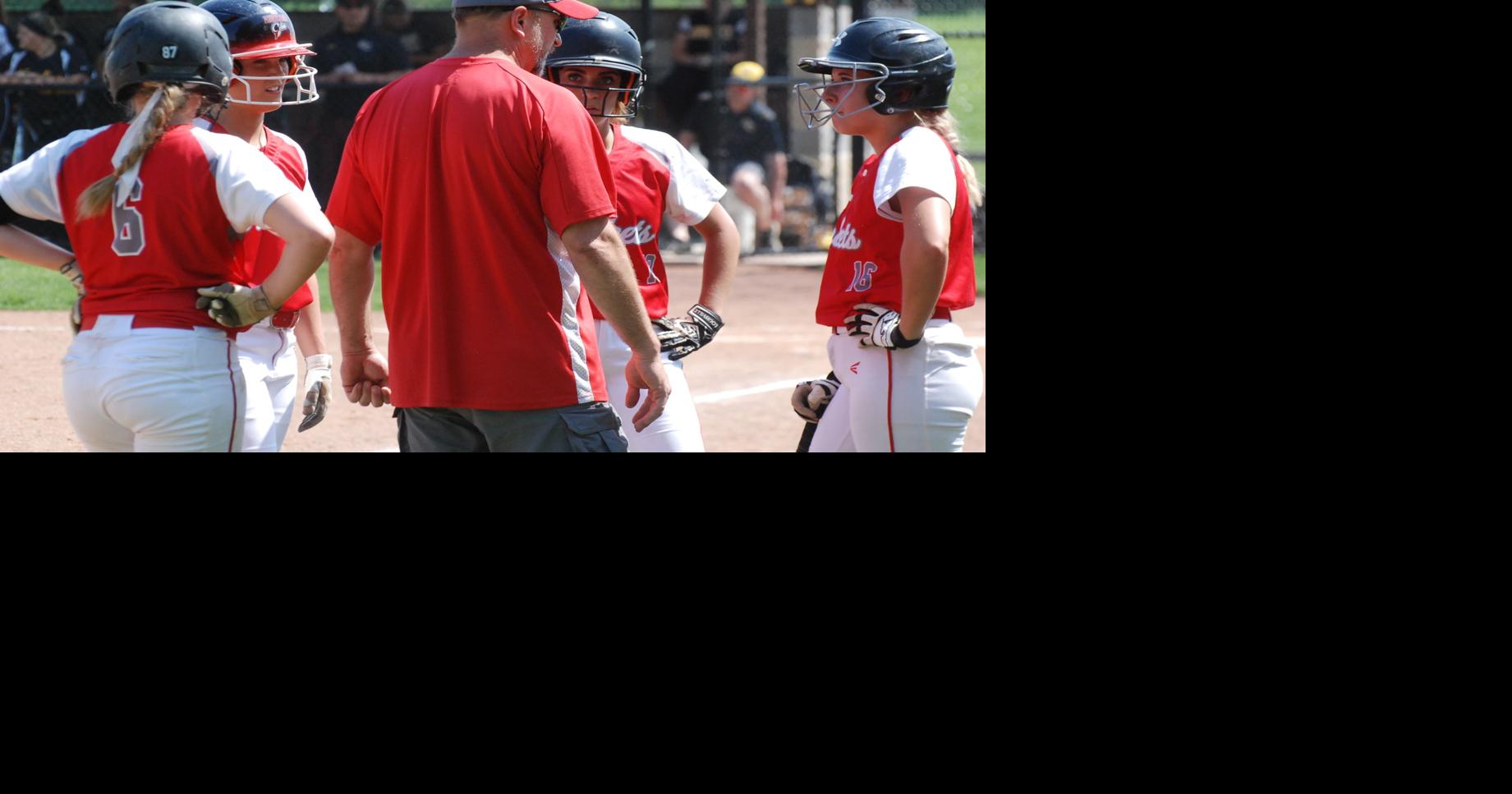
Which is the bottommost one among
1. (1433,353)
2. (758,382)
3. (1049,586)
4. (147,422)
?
(758,382)

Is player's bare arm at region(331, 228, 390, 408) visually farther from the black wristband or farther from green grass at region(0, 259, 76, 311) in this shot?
green grass at region(0, 259, 76, 311)

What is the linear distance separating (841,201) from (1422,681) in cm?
Result: 1094

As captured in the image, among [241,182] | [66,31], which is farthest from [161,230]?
[66,31]

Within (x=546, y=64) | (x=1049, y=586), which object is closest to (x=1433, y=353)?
(x=1049, y=586)

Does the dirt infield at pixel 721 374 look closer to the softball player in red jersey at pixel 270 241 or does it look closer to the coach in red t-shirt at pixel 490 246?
the softball player in red jersey at pixel 270 241

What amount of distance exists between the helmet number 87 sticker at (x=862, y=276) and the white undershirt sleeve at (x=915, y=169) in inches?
5.2

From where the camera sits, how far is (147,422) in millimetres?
2863

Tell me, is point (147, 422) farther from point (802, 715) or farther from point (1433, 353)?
point (1433, 353)

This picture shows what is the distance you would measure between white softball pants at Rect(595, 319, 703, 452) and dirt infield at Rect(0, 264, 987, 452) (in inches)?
28.6

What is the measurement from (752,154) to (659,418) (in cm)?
829

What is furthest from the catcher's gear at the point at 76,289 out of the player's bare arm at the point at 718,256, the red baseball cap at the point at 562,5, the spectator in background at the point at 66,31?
the spectator in background at the point at 66,31

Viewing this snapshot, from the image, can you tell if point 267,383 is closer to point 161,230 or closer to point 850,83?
point 161,230

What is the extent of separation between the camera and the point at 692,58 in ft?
42.8

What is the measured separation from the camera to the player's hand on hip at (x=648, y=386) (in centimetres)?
298
